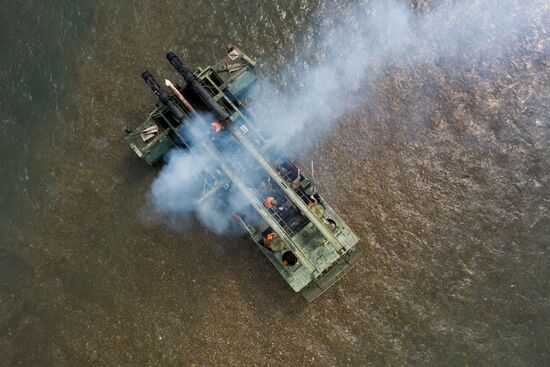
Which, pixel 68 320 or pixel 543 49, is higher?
pixel 68 320

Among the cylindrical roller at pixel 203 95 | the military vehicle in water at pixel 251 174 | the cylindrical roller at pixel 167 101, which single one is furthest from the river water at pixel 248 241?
the cylindrical roller at pixel 203 95

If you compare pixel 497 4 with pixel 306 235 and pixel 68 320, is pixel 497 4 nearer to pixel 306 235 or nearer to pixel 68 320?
pixel 306 235

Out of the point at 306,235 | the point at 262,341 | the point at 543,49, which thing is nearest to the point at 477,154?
the point at 543,49

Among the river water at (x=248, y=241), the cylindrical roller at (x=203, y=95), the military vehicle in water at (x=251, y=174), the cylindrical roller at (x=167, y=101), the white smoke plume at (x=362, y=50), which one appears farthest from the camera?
the white smoke plume at (x=362, y=50)

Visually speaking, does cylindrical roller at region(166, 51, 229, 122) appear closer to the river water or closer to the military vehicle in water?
the military vehicle in water

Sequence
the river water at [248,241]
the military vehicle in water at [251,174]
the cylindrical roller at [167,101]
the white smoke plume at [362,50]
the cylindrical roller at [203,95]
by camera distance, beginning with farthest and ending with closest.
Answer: the white smoke plume at [362,50] → the river water at [248,241] → the cylindrical roller at [167,101] → the cylindrical roller at [203,95] → the military vehicle in water at [251,174]

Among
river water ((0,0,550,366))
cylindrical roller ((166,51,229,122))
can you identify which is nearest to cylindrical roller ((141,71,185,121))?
cylindrical roller ((166,51,229,122))

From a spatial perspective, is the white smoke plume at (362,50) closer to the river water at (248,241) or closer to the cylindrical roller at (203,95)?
the river water at (248,241)
